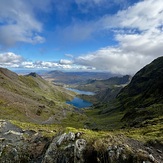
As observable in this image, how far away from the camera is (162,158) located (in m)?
24.1

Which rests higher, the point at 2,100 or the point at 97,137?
the point at 97,137

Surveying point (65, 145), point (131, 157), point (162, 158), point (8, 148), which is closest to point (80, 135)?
point (65, 145)

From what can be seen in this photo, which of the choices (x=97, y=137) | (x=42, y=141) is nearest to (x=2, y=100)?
(x=42, y=141)

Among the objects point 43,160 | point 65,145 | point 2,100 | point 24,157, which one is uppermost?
point 65,145

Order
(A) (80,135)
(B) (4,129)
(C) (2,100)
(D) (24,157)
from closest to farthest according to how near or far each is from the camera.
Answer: (A) (80,135), (D) (24,157), (B) (4,129), (C) (2,100)

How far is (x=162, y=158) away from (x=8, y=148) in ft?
85.7

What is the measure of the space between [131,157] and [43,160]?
12.5 metres

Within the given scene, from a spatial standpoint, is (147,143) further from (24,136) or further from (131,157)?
(24,136)

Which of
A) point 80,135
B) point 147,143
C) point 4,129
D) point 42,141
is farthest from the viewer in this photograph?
point 4,129

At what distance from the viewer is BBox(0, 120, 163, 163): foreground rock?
24359 millimetres

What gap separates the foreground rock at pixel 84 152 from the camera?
24.4 metres

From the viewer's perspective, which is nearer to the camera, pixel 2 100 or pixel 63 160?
pixel 63 160

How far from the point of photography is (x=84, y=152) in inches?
1065

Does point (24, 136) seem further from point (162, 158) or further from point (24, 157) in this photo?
point (162, 158)
